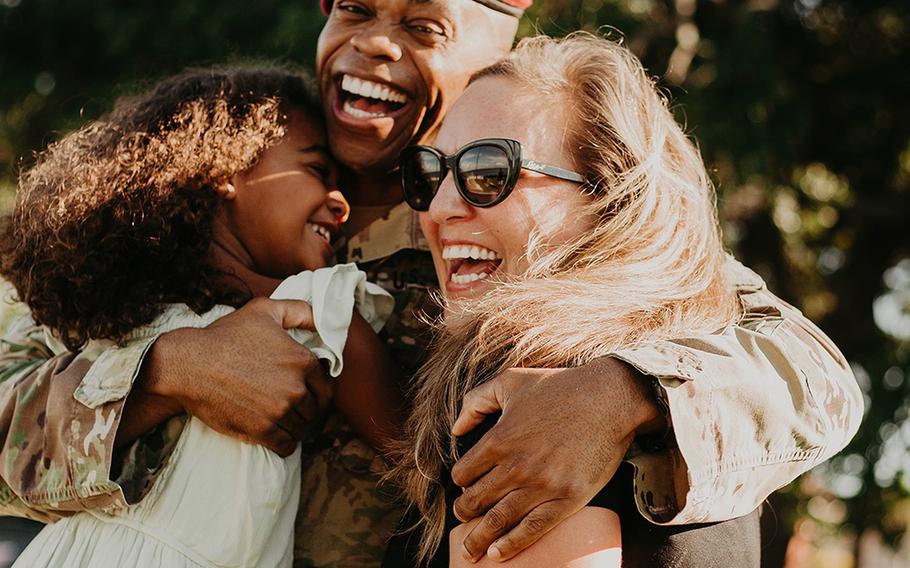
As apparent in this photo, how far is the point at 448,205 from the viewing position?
91.1 inches

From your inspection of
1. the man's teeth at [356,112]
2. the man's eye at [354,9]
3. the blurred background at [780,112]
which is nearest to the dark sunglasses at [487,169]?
the man's teeth at [356,112]

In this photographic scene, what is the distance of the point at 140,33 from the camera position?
23.3ft

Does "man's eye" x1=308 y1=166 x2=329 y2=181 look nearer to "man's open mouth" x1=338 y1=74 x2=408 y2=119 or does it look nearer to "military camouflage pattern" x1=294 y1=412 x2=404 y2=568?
"man's open mouth" x1=338 y1=74 x2=408 y2=119

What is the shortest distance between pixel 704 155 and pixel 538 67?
449cm

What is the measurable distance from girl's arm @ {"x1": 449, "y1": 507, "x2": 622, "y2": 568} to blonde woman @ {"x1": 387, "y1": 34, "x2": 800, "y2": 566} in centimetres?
9

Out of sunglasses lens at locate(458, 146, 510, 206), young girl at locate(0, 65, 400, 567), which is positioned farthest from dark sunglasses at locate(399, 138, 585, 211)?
young girl at locate(0, 65, 400, 567)

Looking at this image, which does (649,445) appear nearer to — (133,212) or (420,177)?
(420,177)

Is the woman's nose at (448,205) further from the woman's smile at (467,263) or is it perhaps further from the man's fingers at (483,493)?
the man's fingers at (483,493)

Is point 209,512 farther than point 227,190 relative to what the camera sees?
No


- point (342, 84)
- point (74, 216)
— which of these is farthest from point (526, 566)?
point (342, 84)

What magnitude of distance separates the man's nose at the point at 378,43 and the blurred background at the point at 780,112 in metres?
3.01

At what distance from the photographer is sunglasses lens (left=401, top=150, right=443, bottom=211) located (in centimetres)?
239

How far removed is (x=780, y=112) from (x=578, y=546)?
564 cm

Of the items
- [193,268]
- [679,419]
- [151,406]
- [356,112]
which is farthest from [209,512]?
[356,112]
